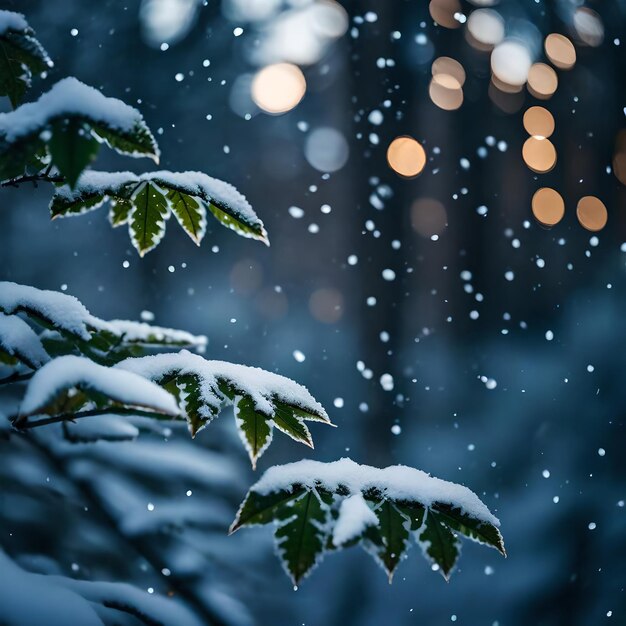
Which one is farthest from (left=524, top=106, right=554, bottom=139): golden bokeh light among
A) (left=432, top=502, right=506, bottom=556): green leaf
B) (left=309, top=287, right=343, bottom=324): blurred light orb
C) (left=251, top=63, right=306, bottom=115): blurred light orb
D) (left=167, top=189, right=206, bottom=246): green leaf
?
(left=432, top=502, right=506, bottom=556): green leaf

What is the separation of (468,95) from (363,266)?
0.91 meters

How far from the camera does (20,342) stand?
0.44 metres

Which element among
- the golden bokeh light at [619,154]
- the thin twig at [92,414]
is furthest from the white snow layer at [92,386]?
the golden bokeh light at [619,154]

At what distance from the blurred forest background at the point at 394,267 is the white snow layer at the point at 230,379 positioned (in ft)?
5.64

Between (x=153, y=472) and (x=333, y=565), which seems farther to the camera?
(x=333, y=565)

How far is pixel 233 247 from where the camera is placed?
2.51 meters

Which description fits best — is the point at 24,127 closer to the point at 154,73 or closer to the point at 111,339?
the point at 111,339

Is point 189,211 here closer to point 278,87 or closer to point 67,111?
point 67,111

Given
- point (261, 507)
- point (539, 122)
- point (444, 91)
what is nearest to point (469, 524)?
point (261, 507)

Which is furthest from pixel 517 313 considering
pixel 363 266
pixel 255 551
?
pixel 255 551

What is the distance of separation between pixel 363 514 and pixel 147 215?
0.32 metres

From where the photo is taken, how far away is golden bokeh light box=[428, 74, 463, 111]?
2533 millimetres

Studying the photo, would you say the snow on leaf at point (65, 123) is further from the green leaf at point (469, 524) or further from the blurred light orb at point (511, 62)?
the blurred light orb at point (511, 62)

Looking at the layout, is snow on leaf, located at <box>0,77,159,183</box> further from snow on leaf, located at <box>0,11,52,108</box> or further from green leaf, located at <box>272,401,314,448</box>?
green leaf, located at <box>272,401,314,448</box>
